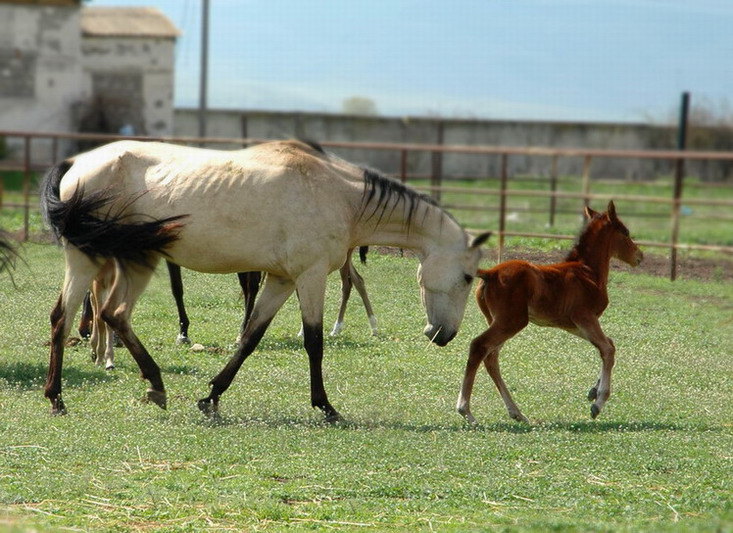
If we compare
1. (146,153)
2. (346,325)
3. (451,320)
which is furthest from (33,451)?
(346,325)

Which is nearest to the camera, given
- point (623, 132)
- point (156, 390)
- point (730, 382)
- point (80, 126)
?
point (156, 390)

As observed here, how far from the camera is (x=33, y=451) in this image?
6.39 metres

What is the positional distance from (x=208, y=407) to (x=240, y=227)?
4.04ft

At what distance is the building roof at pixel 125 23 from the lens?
33.7m

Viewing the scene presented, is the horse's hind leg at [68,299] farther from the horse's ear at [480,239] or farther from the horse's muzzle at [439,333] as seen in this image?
the horse's ear at [480,239]

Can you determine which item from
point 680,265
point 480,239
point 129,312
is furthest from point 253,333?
point 680,265

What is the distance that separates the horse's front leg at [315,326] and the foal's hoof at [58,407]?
66.0 inches

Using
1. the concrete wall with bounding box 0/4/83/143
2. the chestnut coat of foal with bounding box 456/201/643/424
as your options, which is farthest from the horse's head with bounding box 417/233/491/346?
the concrete wall with bounding box 0/4/83/143

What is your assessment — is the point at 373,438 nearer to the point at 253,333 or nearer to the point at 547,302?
the point at 253,333

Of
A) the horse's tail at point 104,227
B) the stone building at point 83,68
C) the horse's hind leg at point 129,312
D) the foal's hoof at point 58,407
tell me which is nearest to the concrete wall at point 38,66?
the stone building at point 83,68

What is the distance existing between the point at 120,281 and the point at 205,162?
1.04m

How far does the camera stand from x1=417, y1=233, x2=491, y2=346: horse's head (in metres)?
7.80

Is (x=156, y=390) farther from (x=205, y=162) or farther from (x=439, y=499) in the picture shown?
→ (x=439, y=499)

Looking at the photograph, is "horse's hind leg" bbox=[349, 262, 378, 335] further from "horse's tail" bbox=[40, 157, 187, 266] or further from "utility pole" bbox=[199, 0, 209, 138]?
"utility pole" bbox=[199, 0, 209, 138]
